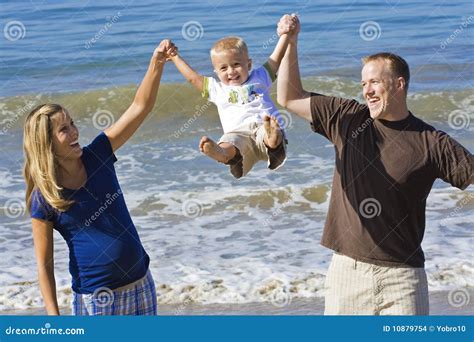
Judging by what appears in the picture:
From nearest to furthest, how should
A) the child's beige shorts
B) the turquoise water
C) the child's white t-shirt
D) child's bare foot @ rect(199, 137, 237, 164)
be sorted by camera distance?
child's bare foot @ rect(199, 137, 237, 164), the child's beige shorts, the child's white t-shirt, the turquoise water

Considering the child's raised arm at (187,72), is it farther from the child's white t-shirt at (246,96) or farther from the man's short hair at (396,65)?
the man's short hair at (396,65)

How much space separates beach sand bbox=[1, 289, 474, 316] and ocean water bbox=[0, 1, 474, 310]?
0.11m

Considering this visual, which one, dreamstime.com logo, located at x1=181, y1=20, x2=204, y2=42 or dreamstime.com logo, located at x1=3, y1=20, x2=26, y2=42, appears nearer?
dreamstime.com logo, located at x1=181, y1=20, x2=204, y2=42

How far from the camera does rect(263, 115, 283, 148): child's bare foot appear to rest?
18.4 feet

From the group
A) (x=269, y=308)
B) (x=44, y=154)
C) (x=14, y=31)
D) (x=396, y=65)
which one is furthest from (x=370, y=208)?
(x=14, y=31)

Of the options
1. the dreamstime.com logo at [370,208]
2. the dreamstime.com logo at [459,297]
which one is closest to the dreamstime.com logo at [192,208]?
the dreamstime.com logo at [459,297]

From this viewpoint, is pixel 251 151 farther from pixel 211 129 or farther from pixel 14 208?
pixel 211 129

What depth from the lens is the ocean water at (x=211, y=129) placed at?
8.49 m

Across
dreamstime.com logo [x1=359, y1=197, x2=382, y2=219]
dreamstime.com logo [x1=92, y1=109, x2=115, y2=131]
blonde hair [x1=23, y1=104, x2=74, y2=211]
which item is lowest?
dreamstime.com logo [x1=359, y1=197, x2=382, y2=219]

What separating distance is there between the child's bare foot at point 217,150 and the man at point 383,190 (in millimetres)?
640

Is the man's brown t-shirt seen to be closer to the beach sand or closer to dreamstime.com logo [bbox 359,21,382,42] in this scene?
the beach sand

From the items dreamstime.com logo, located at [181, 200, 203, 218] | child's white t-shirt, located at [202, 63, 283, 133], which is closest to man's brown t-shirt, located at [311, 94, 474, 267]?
child's white t-shirt, located at [202, 63, 283, 133]

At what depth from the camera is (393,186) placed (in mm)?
4746
